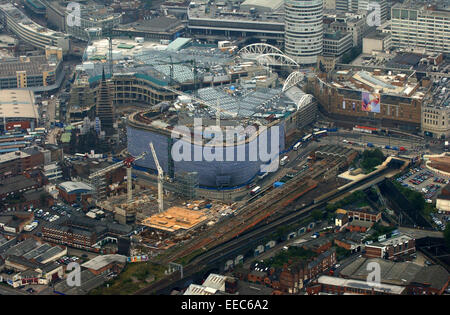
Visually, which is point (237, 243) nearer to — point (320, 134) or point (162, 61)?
point (320, 134)

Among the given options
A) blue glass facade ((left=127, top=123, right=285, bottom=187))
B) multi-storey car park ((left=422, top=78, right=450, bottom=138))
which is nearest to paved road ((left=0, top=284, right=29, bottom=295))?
blue glass facade ((left=127, top=123, right=285, bottom=187))

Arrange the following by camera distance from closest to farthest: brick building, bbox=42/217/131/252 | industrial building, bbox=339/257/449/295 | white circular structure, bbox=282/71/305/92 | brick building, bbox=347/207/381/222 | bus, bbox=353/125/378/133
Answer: industrial building, bbox=339/257/449/295 < brick building, bbox=42/217/131/252 < brick building, bbox=347/207/381/222 < bus, bbox=353/125/378/133 < white circular structure, bbox=282/71/305/92

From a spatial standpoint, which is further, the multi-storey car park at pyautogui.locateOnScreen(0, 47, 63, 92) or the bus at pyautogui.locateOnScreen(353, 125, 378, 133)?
the multi-storey car park at pyautogui.locateOnScreen(0, 47, 63, 92)

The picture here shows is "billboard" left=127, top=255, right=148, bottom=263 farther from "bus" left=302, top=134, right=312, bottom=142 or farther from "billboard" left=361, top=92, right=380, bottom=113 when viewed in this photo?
"billboard" left=361, top=92, right=380, bottom=113

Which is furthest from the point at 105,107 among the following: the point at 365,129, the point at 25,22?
the point at 25,22

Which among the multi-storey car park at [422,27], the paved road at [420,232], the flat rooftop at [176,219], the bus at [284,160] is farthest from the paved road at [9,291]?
the multi-storey car park at [422,27]

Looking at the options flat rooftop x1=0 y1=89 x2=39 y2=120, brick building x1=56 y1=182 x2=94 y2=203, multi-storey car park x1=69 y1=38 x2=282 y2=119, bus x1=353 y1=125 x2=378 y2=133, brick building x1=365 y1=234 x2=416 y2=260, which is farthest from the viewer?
multi-storey car park x1=69 y1=38 x2=282 y2=119
